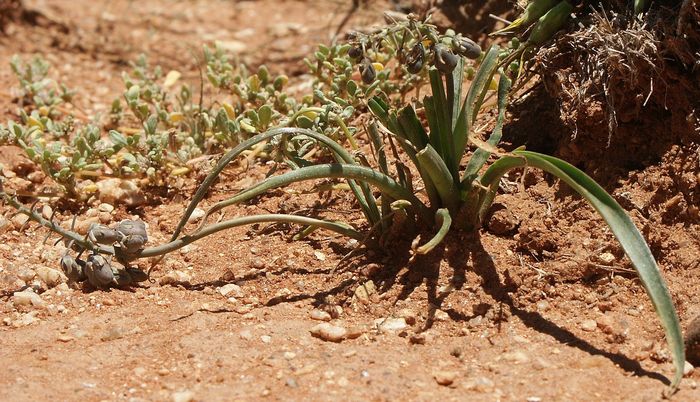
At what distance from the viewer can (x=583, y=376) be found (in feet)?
7.47

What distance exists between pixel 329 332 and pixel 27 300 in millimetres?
952

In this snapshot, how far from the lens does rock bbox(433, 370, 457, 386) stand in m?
2.28

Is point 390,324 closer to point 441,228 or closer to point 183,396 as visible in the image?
point 441,228

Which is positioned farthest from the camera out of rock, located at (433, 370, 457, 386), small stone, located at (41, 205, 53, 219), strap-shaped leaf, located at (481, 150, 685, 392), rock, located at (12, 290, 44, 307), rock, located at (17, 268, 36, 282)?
small stone, located at (41, 205, 53, 219)

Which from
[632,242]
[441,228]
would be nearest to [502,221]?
[441,228]

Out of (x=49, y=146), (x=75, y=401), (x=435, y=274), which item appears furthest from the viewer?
(x=49, y=146)

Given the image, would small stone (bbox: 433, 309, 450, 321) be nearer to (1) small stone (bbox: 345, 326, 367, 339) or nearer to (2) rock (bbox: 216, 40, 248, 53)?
(1) small stone (bbox: 345, 326, 367, 339)

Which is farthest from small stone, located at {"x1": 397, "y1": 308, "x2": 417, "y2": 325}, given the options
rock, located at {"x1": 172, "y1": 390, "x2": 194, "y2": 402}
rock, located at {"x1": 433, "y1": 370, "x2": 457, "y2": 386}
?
rock, located at {"x1": 172, "y1": 390, "x2": 194, "y2": 402}

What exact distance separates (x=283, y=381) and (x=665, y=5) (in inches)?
65.0

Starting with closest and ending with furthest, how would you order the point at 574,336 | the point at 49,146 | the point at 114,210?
the point at 574,336 → the point at 114,210 → the point at 49,146

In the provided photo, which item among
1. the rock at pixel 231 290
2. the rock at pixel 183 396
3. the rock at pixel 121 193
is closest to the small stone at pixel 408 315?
the rock at pixel 231 290

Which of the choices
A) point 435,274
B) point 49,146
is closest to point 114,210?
point 49,146

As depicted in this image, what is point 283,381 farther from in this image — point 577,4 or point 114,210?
point 577,4

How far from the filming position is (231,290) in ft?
9.09
